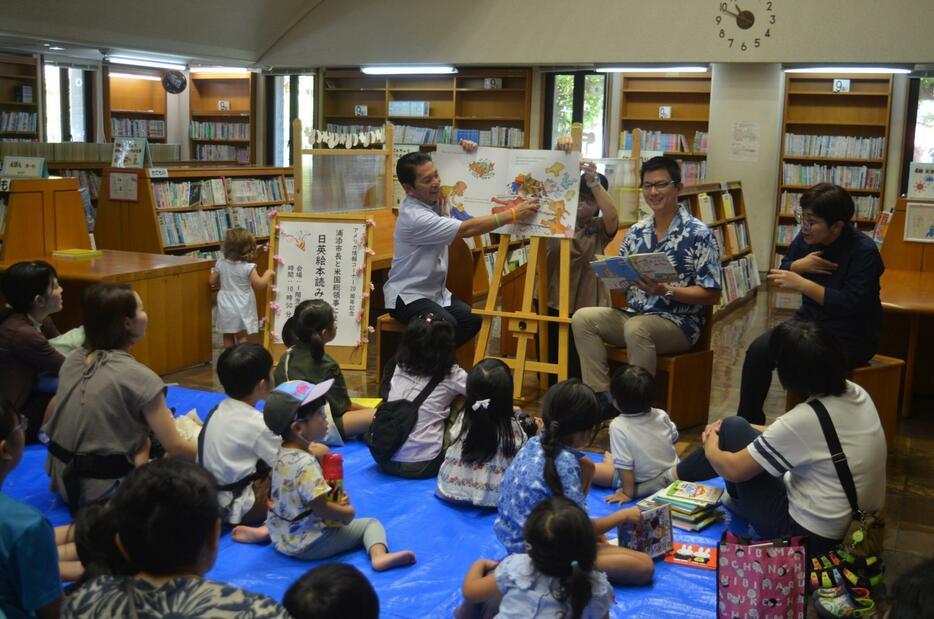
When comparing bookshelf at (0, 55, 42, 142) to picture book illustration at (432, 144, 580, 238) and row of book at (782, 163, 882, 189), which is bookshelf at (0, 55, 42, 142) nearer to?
picture book illustration at (432, 144, 580, 238)

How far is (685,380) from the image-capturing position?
15.6ft

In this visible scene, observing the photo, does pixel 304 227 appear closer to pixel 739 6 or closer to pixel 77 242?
pixel 77 242

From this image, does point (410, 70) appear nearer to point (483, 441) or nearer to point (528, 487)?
point (483, 441)

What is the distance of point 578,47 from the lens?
10.7m

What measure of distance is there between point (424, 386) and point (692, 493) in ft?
3.66

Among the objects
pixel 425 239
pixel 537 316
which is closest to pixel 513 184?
pixel 425 239

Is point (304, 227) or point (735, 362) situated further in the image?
point (735, 362)

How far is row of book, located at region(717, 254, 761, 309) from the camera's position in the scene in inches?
339

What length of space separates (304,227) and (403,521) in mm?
2548

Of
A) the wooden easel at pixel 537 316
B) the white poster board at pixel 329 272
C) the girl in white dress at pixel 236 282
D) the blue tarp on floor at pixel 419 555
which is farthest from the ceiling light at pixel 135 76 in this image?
the blue tarp on floor at pixel 419 555

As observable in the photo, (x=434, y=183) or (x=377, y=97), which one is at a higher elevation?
(x=377, y=97)

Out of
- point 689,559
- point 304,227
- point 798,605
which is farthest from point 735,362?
point 798,605

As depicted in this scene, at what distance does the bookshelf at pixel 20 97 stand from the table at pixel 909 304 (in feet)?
33.5

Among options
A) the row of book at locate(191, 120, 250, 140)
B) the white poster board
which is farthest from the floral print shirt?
the row of book at locate(191, 120, 250, 140)
